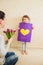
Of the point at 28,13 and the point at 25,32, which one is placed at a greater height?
the point at 28,13

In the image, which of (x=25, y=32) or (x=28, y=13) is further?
(x=28, y=13)

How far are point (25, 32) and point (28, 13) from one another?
1.09ft

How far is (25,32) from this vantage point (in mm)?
2285

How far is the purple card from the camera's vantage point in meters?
2.28

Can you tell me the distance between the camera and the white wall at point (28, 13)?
2.45 metres

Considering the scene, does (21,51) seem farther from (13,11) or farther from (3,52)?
(3,52)

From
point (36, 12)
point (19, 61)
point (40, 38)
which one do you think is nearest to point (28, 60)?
point (19, 61)

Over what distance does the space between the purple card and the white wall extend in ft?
0.62

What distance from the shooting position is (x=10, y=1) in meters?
2.46

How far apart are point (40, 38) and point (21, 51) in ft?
1.26

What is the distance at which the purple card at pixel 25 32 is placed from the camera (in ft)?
7.49

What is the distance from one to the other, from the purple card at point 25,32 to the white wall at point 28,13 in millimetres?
190

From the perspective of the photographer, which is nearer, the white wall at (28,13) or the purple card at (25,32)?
the purple card at (25,32)

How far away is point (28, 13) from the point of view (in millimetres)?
2469
